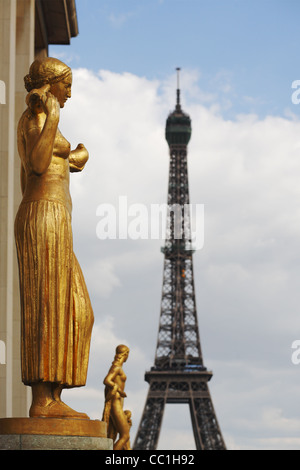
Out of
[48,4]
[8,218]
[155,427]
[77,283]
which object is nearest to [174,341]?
[155,427]

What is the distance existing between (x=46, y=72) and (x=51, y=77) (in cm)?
8

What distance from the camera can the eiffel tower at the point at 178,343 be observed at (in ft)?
227

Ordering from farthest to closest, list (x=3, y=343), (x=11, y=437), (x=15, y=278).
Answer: (x=15, y=278), (x=3, y=343), (x=11, y=437)

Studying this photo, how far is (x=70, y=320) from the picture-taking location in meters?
8.20

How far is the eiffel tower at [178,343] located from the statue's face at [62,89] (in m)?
59.3

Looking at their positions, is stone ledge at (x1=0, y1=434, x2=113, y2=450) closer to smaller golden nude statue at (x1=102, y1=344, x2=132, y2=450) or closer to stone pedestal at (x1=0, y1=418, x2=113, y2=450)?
stone pedestal at (x1=0, y1=418, x2=113, y2=450)

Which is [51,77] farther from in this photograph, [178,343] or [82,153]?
[178,343]

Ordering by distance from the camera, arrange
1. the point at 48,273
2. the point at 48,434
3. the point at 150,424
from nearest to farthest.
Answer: the point at 48,434 < the point at 48,273 < the point at 150,424

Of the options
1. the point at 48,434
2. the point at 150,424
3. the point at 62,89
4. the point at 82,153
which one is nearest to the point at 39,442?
the point at 48,434

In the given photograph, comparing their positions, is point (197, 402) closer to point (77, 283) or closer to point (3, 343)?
point (3, 343)

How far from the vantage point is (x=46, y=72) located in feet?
28.1

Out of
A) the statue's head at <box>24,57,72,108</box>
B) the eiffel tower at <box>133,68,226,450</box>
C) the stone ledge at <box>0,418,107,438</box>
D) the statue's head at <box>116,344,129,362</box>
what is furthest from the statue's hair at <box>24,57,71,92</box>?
the eiffel tower at <box>133,68,226,450</box>

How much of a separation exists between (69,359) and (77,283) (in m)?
0.81

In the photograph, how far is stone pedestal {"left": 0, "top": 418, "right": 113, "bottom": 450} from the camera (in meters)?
7.19
